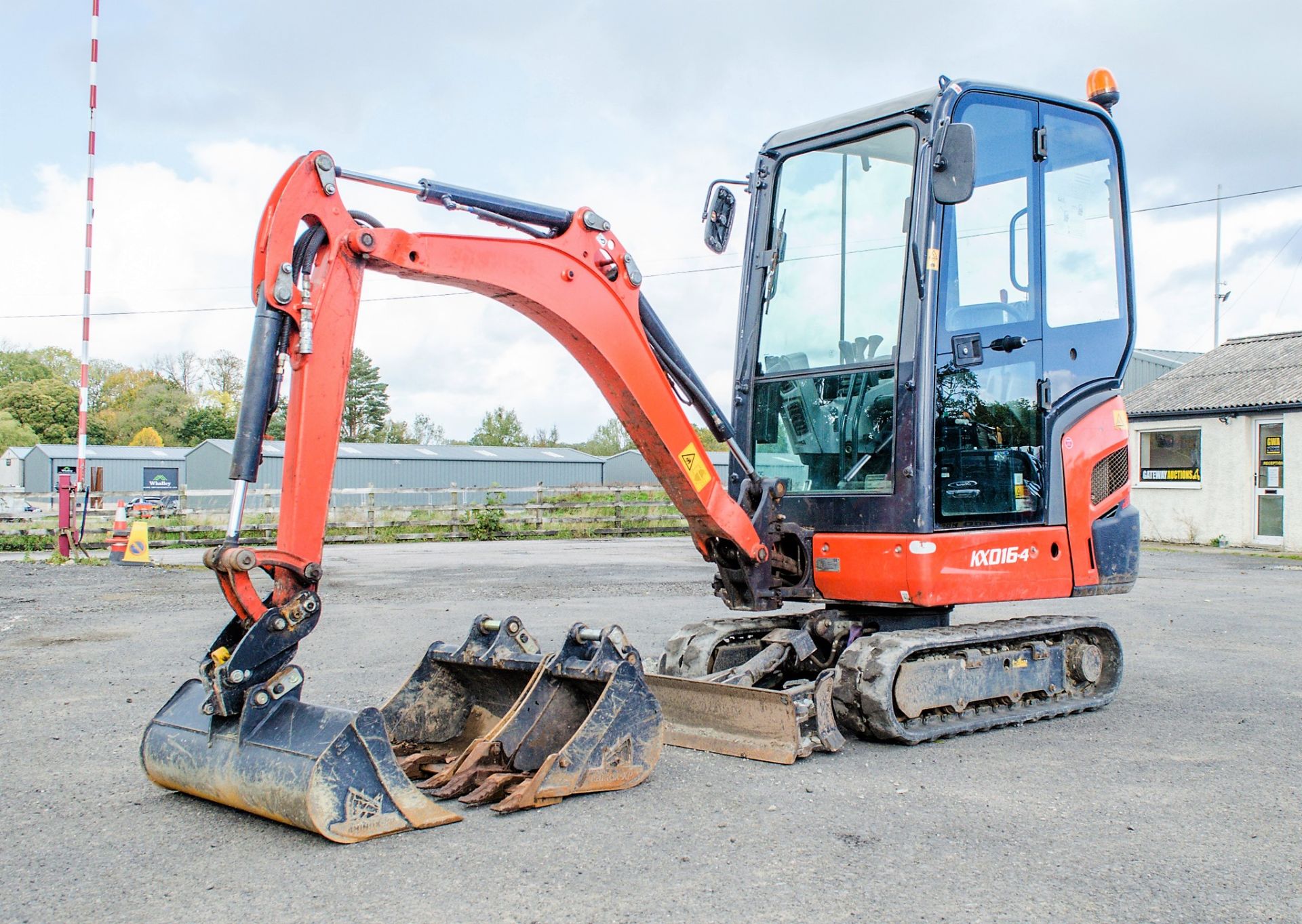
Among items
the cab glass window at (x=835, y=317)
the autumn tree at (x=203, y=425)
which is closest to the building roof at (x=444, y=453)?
the autumn tree at (x=203, y=425)

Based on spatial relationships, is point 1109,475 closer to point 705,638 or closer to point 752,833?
point 705,638

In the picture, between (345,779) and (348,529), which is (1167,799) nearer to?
(345,779)

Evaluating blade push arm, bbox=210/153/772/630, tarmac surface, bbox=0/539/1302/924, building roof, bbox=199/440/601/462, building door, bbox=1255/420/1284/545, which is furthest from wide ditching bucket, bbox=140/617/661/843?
building roof, bbox=199/440/601/462

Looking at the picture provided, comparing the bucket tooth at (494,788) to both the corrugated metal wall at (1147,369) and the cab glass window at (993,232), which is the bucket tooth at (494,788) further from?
the corrugated metal wall at (1147,369)

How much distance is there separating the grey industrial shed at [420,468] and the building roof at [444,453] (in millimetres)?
35

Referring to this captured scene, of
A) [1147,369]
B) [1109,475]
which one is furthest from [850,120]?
[1147,369]

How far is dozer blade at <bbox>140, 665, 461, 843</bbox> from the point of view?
4.05m

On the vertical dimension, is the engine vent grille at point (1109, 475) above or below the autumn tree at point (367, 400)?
below

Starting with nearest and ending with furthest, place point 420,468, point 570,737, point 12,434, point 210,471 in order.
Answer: point 570,737
point 420,468
point 210,471
point 12,434

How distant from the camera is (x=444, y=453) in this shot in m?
43.3

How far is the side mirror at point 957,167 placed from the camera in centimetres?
562

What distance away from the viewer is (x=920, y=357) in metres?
5.83

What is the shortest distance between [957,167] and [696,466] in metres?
2.03

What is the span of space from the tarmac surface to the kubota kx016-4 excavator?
212mm
